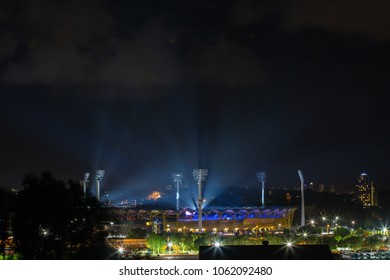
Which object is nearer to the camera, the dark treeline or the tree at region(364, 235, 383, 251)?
the dark treeline

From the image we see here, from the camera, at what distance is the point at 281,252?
16.9 feet

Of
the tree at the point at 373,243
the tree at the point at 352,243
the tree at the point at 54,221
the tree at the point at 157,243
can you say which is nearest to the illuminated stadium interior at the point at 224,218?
Answer: the tree at the point at 373,243

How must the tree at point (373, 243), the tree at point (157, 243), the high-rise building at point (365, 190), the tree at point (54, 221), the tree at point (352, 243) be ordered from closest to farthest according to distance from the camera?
the tree at point (54, 221)
the tree at point (157, 243)
the tree at point (352, 243)
the tree at point (373, 243)
the high-rise building at point (365, 190)

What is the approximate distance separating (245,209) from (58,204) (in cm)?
2565

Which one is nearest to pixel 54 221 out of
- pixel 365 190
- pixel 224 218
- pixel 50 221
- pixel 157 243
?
pixel 50 221

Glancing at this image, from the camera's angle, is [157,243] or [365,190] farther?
[365,190]

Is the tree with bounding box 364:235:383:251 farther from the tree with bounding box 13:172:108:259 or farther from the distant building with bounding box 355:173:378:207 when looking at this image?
the distant building with bounding box 355:173:378:207

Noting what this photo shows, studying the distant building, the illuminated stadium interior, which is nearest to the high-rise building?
the distant building

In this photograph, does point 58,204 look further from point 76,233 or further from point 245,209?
point 245,209

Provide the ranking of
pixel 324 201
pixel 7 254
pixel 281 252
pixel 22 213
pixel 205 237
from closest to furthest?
pixel 281 252
pixel 7 254
pixel 22 213
pixel 205 237
pixel 324 201

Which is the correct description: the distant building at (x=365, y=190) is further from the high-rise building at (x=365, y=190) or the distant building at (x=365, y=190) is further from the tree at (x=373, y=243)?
the tree at (x=373, y=243)

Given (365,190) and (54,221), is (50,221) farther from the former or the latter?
(365,190)

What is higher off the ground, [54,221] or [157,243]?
[54,221]
